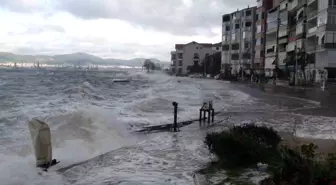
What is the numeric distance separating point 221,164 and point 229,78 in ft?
288

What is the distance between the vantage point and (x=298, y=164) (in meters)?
6.18

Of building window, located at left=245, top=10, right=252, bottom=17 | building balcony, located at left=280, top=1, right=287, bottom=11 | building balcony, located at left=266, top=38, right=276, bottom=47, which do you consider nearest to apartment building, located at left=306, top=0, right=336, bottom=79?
building balcony, located at left=280, top=1, right=287, bottom=11

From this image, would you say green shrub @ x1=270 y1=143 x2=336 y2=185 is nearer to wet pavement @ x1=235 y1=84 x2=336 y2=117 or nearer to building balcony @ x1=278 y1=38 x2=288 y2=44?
wet pavement @ x1=235 y1=84 x2=336 y2=117

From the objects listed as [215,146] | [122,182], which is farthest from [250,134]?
[122,182]

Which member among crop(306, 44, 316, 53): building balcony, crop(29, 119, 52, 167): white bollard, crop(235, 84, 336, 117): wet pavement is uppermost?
crop(306, 44, 316, 53): building balcony

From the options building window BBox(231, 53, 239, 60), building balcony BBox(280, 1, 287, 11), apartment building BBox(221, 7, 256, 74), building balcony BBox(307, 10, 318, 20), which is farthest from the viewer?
building window BBox(231, 53, 239, 60)

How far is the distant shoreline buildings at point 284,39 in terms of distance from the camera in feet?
175

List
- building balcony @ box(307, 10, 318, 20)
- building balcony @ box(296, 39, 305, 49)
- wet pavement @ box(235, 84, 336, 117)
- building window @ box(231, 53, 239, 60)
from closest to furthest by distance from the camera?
wet pavement @ box(235, 84, 336, 117) → building balcony @ box(307, 10, 318, 20) → building balcony @ box(296, 39, 305, 49) → building window @ box(231, 53, 239, 60)

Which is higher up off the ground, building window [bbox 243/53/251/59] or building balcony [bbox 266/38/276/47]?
building balcony [bbox 266/38/276/47]

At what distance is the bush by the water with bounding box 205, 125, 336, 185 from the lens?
246 inches

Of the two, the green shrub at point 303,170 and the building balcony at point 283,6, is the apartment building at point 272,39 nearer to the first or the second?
the building balcony at point 283,6

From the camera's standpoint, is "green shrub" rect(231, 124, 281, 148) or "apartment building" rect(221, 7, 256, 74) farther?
"apartment building" rect(221, 7, 256, 74)

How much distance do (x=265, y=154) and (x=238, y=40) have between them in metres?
114

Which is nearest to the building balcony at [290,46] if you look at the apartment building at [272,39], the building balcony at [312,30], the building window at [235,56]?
the apartment building at [272,39]
